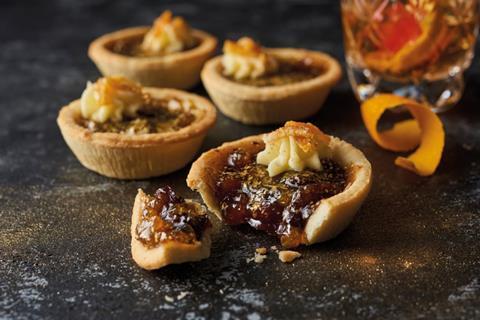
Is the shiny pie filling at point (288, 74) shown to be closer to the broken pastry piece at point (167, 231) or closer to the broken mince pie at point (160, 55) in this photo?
the broken mince pie at point (160, 55)

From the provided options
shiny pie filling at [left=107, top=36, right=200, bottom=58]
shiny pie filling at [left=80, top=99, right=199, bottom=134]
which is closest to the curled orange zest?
shiny pie filling at [left=80, top=99, right=199, bottom=134]

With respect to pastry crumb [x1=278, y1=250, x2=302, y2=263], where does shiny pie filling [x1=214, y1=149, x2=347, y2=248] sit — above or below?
above

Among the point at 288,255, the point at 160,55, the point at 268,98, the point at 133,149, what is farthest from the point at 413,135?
the point at 160,55

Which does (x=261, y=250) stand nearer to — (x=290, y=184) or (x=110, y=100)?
(x=290, y=184)

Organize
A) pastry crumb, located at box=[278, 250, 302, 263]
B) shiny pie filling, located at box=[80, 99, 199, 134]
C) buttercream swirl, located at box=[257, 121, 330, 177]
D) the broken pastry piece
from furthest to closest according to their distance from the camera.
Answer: shiny pie filling, located at box=[80, 99, 199, 134], buttercream swirl, located at box=[257, 121, 330, 177], pastry crumb, located at box=[278, 250, 302, 263], the broken pastry piece

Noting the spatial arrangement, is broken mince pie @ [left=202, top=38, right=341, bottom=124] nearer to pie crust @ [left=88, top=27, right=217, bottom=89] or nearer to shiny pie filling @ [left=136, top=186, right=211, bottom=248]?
pie crust @ [left=88, top=27, right=217, bottom=89]

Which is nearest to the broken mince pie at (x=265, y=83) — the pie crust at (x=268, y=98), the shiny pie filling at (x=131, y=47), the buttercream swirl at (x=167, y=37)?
the pie crust at (x=268, y=98)
